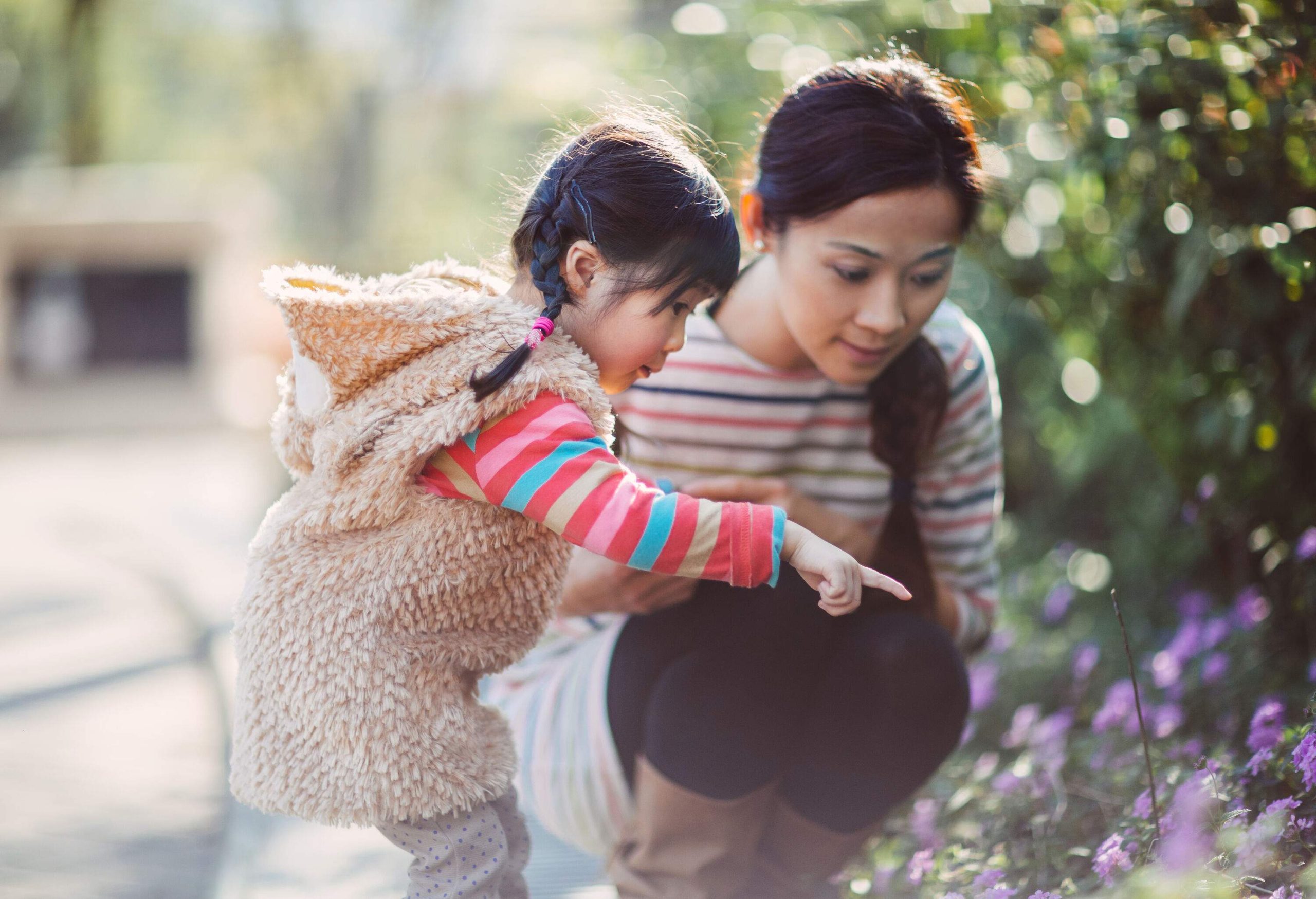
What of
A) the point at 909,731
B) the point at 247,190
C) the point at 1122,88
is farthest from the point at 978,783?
the point at 247,190

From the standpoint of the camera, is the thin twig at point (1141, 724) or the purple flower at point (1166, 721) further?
the purple flower at point (1166, 721)

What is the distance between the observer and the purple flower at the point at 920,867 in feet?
6.49

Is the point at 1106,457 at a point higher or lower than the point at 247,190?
higher

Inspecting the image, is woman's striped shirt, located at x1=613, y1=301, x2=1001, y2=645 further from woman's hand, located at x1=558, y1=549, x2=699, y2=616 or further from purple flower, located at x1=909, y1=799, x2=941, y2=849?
purple flower, located at x1=909, y1=799, x2=941, y2=849

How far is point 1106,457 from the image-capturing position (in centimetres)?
348

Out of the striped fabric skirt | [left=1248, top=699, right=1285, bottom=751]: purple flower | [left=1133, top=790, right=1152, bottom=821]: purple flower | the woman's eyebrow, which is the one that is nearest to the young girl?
the woman's eyebrow

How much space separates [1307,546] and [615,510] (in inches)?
50.7

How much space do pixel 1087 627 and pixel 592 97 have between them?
2.71 m

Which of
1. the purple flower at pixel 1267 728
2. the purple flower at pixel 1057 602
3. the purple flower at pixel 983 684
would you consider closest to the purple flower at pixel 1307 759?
the purple flower at pixel 1267 728

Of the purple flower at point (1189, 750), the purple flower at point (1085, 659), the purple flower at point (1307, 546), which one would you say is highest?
the purple flower at point (1307, 546)

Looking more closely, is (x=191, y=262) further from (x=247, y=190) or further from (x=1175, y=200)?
(x=1175, y=200)

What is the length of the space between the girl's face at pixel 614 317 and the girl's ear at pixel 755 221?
0.39 meters

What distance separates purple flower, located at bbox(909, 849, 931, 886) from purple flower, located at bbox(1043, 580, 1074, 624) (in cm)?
139

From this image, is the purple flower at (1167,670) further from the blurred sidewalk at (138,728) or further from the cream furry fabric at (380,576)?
the cream furry fabric at (380,576)
